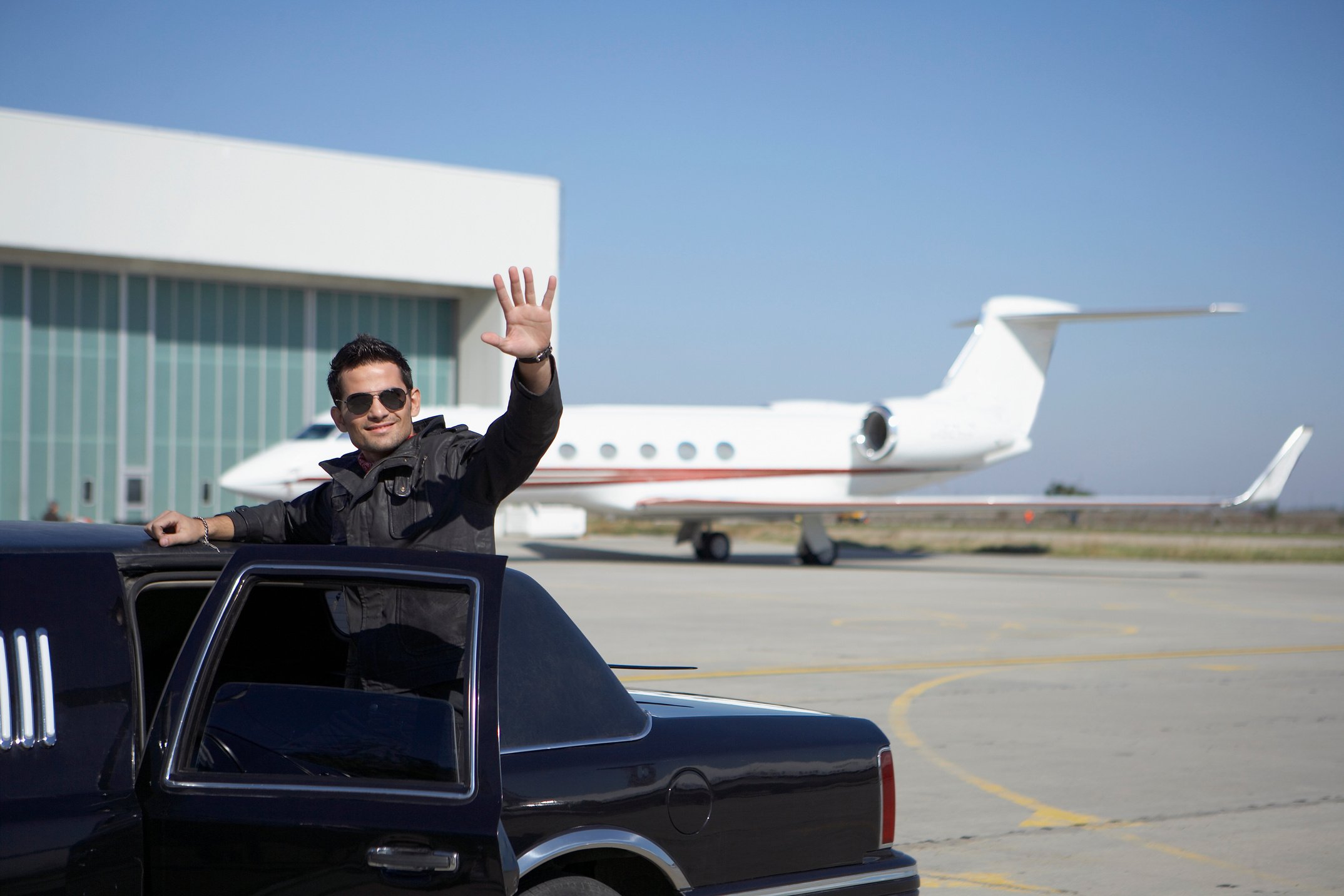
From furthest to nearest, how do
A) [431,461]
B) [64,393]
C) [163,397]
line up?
[163,397]
[64,393]
[431,461]

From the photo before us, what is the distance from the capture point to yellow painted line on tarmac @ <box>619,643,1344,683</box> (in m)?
10.8

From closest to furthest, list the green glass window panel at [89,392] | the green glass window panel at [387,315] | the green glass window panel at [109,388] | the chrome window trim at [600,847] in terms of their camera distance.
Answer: the chrome window trim at [600,847] < the green glass window panel at [89,392] < the green glass window panel at [109,388] < the green glass window panel at [387,315]

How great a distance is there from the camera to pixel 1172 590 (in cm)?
2153

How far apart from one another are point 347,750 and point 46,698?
616 mm

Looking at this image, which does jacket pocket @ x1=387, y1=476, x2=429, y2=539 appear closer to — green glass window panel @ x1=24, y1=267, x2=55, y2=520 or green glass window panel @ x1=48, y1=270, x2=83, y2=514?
green glass window panel @ x1=24, y1=267, x2=55, y2=520

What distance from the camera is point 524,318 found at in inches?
127

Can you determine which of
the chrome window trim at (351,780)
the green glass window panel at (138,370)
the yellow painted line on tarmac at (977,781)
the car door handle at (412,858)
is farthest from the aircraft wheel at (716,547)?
the car door handle at (412,858)

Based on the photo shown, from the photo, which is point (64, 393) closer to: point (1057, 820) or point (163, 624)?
point (1057, 820)

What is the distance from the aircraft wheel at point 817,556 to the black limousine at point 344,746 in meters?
24.1

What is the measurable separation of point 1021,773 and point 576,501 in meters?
18.8

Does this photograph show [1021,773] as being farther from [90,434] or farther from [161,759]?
[90,434]

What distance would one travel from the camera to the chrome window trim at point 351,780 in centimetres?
266

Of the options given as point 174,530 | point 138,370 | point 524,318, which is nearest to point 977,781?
point 524,318

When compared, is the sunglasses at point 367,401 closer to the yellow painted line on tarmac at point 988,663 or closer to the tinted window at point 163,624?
the tinted window at point 163,624
